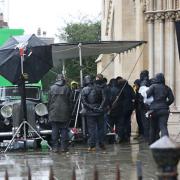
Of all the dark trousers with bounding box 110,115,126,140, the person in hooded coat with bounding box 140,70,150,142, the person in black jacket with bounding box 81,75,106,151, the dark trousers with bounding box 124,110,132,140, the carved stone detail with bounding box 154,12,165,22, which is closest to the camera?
the person in black jacket with bounding box 81,75,106,151

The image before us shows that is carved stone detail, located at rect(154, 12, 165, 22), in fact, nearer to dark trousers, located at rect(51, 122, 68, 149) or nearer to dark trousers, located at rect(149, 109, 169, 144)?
dark trousers, located at rect(149, 109, 169, 144)

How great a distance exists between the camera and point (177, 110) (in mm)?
17688

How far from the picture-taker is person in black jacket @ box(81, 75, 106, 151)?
1506cm

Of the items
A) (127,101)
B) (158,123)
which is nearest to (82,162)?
(158,123)

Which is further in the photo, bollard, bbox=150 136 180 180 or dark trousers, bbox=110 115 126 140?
dark trousers, bbox=110 115 126 140

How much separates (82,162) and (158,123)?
240 centimetres

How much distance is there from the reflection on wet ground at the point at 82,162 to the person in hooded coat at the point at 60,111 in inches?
14.3

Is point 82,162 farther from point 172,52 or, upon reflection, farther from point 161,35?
point 161,35

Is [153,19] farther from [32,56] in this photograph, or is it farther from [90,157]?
[90,157]

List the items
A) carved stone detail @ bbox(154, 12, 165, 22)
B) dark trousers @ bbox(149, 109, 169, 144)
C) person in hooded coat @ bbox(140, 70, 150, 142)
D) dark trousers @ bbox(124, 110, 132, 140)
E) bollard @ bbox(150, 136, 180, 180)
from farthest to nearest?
carved stone detail @ bbox(154, 12, 165, 22) < dark trousers @ bbox(124, 110, 132, 140) < person in hooded coat @ bbox(140, 70, 150, 142) < dark trousers @ bbox(149, 109, 169, 144) < bollard @ bbox(150, 136, 180, 180)

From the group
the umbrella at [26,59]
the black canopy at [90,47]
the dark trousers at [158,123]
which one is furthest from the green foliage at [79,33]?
the dark trousers at [158,123]

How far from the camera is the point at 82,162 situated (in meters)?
12.6

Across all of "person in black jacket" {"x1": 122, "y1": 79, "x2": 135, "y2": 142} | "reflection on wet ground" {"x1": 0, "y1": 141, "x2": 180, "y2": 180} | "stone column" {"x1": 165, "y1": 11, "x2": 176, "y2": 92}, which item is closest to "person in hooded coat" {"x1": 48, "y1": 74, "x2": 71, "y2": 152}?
"reflection on wet ground" {"x1": 0, "y1": 141, "x2": 180, "y2": 180}

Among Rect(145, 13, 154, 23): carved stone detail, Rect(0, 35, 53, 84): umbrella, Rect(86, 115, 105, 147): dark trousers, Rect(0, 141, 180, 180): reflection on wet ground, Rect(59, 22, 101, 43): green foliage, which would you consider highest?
Rect(59, 22, 101, 43): green foliage
